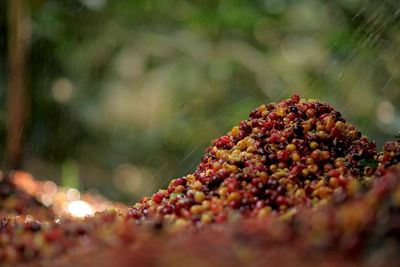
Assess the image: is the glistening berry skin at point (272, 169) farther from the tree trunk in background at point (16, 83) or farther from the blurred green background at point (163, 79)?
the blurred green background at point (163, 79)

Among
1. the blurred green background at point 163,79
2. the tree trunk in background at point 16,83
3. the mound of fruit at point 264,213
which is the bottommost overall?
the mound of fruit at point 264,213

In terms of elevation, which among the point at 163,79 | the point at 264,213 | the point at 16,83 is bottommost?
the point at 264,213

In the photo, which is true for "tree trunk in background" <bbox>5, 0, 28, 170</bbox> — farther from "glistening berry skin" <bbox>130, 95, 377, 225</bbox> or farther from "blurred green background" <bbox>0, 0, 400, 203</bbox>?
"glistening berry skin" <bbox>130, 95, 377, 225</bbox>

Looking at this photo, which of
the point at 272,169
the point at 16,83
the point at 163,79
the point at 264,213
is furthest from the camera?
the point at 163,79

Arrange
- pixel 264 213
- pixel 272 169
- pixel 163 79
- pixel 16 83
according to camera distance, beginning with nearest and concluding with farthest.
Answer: pixel 264 213, pixel 272 169, pixel 16 83, pixel 163 79

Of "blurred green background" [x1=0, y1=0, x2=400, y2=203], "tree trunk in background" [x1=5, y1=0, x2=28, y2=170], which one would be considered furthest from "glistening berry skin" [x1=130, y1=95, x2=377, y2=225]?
"blurred green background" [x1=0, y1=0, x2=400, y2=203]

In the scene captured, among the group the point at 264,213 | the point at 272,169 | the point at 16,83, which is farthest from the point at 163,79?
the point at 264,213

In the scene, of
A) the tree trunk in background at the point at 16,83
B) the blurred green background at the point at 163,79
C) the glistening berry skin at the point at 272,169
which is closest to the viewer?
the glistening berry skin at the point at 272,169

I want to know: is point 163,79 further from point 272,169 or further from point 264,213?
point 264,213

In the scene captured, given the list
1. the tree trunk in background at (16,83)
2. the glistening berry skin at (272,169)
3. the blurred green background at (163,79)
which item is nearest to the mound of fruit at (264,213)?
the glistening berry skin at (272,169)
